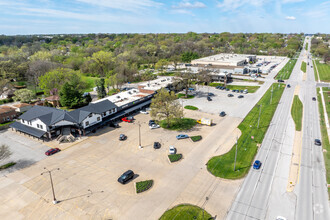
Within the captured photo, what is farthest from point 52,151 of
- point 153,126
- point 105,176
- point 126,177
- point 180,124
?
point 180,124

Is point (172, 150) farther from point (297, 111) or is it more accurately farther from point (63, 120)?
point (297, 111)

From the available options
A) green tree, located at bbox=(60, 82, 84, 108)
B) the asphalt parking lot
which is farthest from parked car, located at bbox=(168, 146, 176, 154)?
green tree, located at bbox=(60, 82, 84, 108)

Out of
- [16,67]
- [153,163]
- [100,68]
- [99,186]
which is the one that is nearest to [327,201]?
[153,163]

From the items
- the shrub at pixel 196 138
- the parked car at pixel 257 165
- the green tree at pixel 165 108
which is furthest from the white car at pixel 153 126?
the parked car at pixel 257 165

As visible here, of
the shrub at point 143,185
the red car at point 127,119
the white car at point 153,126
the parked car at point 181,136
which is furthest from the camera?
the red car at point 127,119

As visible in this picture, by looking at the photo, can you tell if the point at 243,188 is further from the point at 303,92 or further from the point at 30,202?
the point at 303,92

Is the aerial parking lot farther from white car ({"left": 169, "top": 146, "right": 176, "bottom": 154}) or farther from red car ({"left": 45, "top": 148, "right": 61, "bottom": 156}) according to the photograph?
white car ({"left": 169, "top": 146, "right": 176, "bottom": 154})

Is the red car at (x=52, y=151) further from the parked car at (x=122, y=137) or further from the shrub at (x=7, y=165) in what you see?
the parked car at (x=122, y=137)
